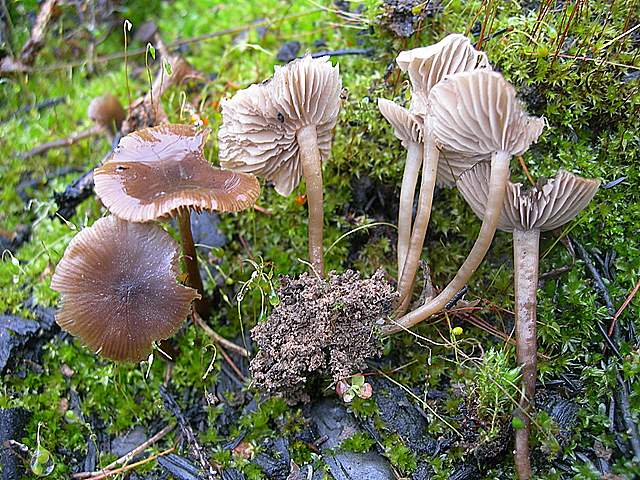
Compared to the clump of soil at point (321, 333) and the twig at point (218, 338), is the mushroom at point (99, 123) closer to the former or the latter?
the twig at point (218, 338)

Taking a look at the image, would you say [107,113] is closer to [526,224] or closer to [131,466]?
[131,466]

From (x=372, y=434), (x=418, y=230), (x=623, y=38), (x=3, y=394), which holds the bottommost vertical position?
(x=3, y=394)

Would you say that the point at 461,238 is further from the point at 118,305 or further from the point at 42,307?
the point at 42,307

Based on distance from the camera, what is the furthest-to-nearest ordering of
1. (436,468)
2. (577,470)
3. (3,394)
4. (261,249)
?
1. (261,249)
2. (3,394)
3. (436,468)
4. (577,470)

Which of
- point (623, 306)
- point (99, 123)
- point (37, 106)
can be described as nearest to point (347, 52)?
point (99, 123)

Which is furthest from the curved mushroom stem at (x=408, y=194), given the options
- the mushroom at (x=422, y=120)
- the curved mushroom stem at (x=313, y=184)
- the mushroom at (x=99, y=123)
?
the mushroom at (x=99, y=123)

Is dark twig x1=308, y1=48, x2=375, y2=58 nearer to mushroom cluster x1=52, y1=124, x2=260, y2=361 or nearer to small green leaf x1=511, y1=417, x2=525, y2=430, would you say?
mushroom cluster x1=52, y1=124, x2=260, y2=361

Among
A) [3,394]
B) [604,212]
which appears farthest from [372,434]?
[3,394]
